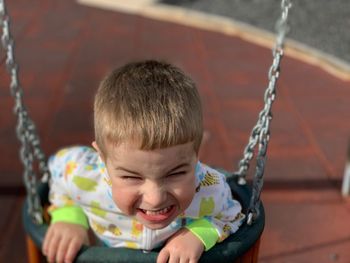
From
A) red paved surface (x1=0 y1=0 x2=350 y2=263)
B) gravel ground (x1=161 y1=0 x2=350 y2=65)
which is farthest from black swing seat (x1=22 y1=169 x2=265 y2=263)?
gravel ground (x1=161 y1=0 x2=350 y2=65)

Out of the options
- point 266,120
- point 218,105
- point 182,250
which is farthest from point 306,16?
point 182,250

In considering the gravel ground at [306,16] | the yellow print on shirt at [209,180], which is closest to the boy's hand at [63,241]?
the yellow print on shirt at [209,180]

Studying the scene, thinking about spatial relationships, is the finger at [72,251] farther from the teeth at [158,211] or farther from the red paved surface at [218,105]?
the red paved surface at [218,105]

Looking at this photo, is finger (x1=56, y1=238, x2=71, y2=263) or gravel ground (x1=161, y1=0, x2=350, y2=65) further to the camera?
gravel ground (x1=161, y1=0, x2=350, y2=65)

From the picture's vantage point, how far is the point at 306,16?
5.37 metres

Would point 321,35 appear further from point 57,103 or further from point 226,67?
point 57,103

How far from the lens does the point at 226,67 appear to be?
4113mm

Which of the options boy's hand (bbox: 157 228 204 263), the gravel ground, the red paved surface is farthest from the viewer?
the gravel ground

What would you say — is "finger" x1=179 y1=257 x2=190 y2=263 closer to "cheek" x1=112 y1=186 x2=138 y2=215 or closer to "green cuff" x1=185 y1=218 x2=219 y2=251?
"green cuff" x1=185 y1=218 x2=219 y2=251

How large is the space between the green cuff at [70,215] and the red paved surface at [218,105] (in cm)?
88

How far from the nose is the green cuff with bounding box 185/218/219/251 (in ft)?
0.60

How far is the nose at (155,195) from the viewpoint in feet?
4.01

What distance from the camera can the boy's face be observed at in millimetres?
1216

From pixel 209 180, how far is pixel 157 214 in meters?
0.22
